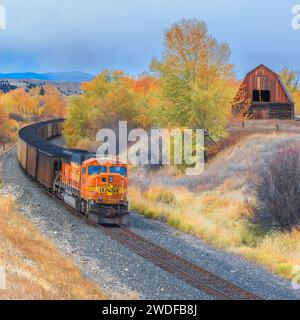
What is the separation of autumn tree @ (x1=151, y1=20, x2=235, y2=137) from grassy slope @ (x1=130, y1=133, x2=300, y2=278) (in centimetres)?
361

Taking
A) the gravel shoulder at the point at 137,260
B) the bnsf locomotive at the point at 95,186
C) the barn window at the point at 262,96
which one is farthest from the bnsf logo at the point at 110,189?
the barn window at the point at 262,96

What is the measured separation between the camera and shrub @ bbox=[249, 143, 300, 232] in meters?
25.3

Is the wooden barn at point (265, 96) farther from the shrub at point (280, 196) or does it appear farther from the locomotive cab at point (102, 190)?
the locomotive cab at point (102, 190)

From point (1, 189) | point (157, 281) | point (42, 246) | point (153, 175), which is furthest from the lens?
point (153, 175)

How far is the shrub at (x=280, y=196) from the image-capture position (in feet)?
82.9

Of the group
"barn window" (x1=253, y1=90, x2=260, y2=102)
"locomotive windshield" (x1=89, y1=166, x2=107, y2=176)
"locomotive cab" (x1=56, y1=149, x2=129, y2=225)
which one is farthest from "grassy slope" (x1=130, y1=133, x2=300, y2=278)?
"barn window" (x1=253, y1=90, x2=260, y2=102)

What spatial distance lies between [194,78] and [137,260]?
93.5 ft

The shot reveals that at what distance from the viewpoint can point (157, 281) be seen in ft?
61.0

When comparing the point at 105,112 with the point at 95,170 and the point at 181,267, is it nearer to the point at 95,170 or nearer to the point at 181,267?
the point at 95,170

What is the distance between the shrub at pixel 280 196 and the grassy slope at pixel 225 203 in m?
0.83

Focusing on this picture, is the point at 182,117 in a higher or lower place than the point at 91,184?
higher
